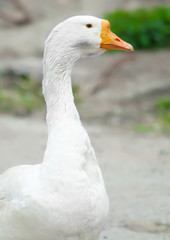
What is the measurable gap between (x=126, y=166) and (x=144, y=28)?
656 centimetres

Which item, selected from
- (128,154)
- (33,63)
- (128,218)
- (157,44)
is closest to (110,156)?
(128,154)

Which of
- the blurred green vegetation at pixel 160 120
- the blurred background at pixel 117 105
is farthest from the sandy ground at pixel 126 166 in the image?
the blurred green vegetation at pixel 160 120

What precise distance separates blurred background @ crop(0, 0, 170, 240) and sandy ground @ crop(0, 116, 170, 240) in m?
0.01

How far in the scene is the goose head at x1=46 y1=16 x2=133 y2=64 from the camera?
3.59 meters

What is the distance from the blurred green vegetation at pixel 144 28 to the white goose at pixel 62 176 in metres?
8.99

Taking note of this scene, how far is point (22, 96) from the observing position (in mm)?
10156

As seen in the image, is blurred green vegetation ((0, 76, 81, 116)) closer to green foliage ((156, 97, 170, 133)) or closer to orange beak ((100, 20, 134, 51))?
green foliage ((156, 97, 170, 133))

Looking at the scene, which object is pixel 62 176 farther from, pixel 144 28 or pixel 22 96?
pixel 144 28

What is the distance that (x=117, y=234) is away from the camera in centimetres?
473

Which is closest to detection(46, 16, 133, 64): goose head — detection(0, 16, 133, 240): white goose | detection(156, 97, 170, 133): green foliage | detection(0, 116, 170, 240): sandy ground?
detection(0, 16, 133, 240): white goose

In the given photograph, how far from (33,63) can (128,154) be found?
16.8 ft

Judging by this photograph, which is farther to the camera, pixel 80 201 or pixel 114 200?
pixel 114 200

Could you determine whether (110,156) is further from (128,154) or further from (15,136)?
(15,136)

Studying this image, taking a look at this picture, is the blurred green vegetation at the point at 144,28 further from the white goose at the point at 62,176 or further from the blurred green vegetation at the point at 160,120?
the white goose at the point at 62,176
